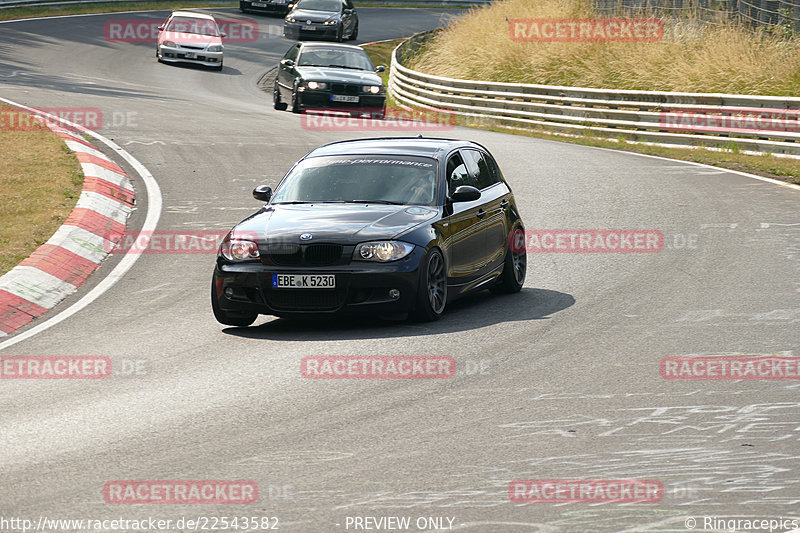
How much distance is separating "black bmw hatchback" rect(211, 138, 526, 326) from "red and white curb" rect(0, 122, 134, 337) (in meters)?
2.15

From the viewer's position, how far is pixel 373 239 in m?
10.2

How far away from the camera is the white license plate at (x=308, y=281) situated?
396 inches

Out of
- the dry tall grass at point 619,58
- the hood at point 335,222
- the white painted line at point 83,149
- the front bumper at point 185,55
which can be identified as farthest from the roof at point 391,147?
the front bumper at point 185,55

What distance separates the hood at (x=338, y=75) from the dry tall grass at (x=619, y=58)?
6734 mm

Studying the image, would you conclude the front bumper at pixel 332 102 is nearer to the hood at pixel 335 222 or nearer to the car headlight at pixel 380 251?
the hood at pixel 335 222

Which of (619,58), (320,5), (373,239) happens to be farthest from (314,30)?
(373,239)

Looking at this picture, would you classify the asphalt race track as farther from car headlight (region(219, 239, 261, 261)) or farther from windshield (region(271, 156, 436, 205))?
windshield (region(271, 156, 436, 205))

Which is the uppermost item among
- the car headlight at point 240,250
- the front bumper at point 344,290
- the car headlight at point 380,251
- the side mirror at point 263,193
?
the side mirror at point 263,193

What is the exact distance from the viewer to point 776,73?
2736cm

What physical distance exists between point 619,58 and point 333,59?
26.6 feet

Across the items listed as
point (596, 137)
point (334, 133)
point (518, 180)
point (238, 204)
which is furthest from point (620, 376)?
point (596, 137)

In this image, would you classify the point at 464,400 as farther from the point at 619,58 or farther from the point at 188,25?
the point at 188,25

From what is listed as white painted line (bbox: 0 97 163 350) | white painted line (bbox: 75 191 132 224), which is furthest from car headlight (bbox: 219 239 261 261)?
white painted line (bbox: 75 191 132 224)

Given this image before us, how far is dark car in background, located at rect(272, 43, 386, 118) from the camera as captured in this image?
2780 centimetres
